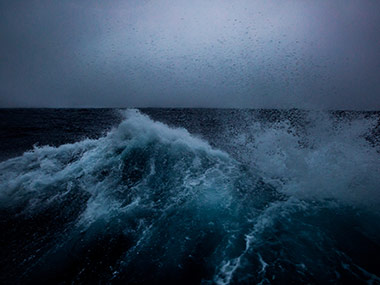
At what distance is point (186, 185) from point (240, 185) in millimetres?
2710

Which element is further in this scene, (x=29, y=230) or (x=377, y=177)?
(x=377, y=177)

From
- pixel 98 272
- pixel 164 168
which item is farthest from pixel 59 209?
pixel 164 168

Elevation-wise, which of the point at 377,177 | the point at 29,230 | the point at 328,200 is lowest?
the point at 29,230

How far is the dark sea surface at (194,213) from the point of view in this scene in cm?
477

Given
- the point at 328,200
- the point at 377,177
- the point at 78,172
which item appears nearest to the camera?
the point at 328,200

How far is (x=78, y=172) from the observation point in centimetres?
965

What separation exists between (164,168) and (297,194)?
265 inches

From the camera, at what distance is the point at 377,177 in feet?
27.2

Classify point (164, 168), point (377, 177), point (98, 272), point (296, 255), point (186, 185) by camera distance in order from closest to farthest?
point (98, 272)
point (296, 255)
point (377, 177)
point (186, 185)
point (164, 168)

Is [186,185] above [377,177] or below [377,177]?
below

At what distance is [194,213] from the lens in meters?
6.98

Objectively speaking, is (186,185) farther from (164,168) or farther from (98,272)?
(98,272)

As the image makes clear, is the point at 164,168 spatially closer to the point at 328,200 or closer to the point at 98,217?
the point at 98,217

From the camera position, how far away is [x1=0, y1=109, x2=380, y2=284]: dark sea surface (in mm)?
4773
